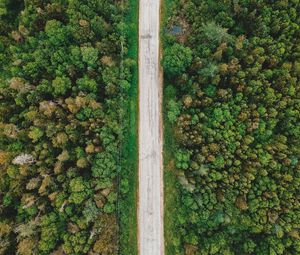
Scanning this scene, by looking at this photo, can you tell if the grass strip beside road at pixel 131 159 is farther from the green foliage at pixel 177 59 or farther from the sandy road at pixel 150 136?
the green foliage at pixel 177 59

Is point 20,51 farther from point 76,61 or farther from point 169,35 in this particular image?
point 169,35

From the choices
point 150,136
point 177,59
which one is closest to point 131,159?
point 150,136

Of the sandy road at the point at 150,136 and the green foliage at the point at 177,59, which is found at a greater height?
the green foliage at the point at 177,59

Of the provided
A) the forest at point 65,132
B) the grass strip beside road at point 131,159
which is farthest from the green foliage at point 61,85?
the grass strip beside road at point 131,159

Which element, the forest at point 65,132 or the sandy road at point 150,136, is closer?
the forest at point 65,132

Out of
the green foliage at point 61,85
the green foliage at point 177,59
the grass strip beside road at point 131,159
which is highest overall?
the green foliage at point 177,59

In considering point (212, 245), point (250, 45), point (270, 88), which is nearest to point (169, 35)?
point (250, 45)

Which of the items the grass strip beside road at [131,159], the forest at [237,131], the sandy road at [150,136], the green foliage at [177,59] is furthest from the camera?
the sandy road at [150,136]

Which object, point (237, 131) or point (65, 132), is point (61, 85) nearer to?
point (65, 132)
